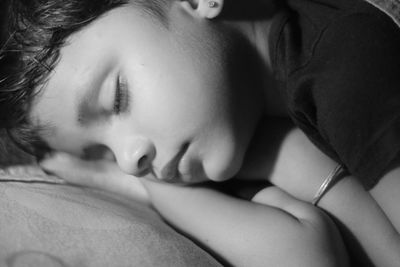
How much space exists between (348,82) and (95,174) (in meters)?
0.54

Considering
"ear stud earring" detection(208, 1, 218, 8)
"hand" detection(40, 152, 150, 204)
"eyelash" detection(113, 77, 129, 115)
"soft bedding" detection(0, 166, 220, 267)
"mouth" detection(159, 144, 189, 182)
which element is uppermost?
"ear stud earring" detection(208, 1, 218, 8)

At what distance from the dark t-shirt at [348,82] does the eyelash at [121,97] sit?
26 cm

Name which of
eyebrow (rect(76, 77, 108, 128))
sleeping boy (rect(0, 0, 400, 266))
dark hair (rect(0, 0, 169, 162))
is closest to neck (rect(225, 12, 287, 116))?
sleeping boy (rect(0, 0, 400, 266))

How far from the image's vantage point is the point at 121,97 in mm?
839

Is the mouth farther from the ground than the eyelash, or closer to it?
closer to it

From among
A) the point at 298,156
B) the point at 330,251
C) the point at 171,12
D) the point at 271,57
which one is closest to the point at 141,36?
the point at 171,12

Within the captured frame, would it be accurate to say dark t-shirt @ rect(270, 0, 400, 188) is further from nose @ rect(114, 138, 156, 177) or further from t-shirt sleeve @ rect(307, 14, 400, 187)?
nose @ rect(114, 138, 156, 177)

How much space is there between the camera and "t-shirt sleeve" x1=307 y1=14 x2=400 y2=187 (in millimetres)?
698

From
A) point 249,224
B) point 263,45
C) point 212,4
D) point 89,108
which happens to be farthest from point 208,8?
point 249,224

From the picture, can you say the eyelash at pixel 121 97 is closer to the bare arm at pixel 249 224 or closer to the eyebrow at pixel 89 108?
the eyebrow at pixel 89 108

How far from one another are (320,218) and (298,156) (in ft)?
0.42

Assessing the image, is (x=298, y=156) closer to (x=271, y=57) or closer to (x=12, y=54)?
(x=271, y=57)

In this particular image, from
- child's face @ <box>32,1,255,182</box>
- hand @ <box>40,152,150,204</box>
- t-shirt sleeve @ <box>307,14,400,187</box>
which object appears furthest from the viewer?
hand @ <box>40,152,150,204</box>

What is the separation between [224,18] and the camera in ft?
2.96
